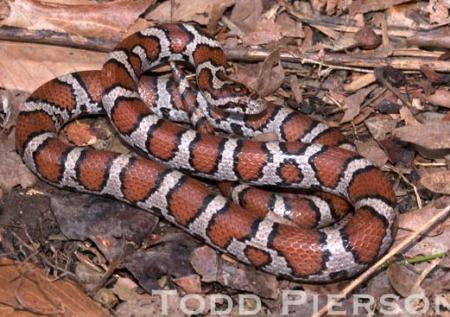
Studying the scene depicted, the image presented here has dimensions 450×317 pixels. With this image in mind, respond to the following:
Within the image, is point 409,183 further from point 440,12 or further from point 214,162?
point 440,12

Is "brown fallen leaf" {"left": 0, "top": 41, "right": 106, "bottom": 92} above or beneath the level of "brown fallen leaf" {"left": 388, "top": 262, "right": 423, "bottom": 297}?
above

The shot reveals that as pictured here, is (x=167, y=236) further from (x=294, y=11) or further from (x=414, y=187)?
(x=294, y=11)

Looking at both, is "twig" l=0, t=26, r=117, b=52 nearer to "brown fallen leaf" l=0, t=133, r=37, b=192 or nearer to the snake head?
"brown fallen leaf" l=0, t=133, r=37, b=192

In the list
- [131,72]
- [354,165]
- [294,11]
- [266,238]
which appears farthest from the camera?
[294,11]

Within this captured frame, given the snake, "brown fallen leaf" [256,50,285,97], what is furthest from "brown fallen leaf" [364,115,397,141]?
"brown fallen leaf" [256,50,285,97]

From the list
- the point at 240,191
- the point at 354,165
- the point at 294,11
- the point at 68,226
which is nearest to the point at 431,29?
the point at 294,11

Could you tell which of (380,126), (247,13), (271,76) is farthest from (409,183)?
(247,13)
